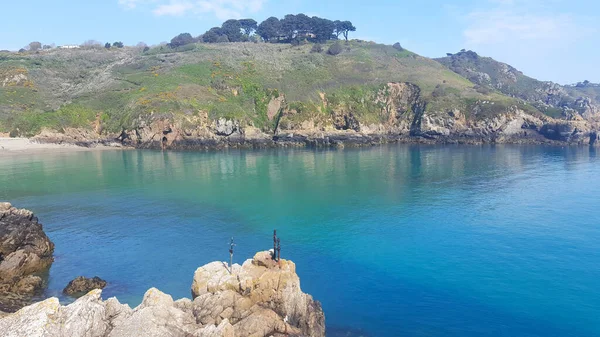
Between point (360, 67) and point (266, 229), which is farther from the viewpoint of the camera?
point (360, 67)

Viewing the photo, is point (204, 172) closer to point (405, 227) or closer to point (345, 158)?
point (345, 158)

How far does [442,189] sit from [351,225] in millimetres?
26772

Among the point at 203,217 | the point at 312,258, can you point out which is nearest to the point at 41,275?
the point at 203,217

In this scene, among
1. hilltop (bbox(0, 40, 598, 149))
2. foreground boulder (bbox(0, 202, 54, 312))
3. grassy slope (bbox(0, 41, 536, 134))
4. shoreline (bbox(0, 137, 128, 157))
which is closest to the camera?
foreground boulder (bbox(0, 202, 54, 312))

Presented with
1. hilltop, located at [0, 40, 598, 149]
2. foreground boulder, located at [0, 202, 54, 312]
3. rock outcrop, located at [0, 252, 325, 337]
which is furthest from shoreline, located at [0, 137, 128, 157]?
rock outcrop, located at [0, 252, 325, 337]

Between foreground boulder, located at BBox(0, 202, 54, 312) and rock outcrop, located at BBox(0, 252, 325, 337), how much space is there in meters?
14.2

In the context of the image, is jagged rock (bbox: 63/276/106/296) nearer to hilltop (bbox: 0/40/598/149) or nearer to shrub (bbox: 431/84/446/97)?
hilltop (bbox: 0/40/598/149)

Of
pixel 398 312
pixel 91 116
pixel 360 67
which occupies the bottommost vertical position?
pixel 398 312

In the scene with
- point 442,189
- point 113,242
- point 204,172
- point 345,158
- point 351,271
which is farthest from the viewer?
point 345,158

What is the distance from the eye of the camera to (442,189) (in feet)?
233

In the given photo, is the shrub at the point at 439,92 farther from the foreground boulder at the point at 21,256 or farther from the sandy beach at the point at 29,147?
the foreground boulder at the point at 21,256

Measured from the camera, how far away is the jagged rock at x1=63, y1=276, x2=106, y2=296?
34.5 m

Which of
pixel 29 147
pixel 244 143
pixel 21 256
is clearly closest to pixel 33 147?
pixel 29 147

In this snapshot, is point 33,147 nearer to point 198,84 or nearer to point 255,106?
point 198,84
